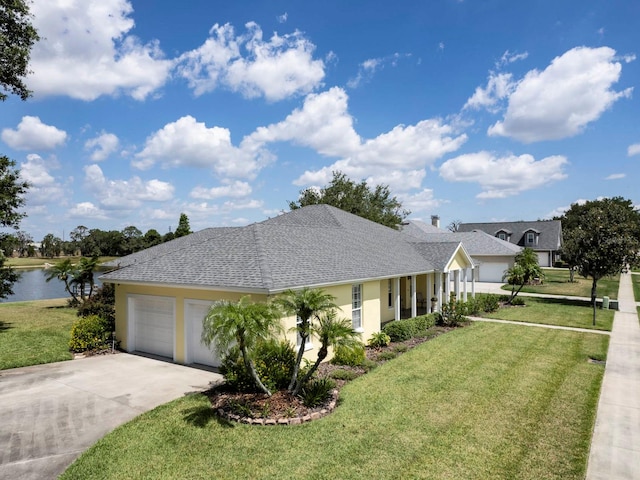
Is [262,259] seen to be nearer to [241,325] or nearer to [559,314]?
[241,325]

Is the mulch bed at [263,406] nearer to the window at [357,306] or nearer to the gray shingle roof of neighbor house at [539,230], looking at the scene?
the window at [357,306]

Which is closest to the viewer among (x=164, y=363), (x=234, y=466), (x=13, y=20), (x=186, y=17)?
(x=234, y=466)

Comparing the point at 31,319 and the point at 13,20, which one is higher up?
the point at 13,20

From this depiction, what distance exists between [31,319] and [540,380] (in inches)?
1050

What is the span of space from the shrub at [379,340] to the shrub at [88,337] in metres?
10.7

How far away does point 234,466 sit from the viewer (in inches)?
275

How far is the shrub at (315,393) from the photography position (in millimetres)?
9586

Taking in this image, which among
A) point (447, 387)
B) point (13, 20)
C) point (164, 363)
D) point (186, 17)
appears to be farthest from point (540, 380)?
point (13, 20)

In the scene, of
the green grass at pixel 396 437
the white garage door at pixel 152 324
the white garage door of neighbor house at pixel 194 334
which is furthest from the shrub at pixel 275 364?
the white garage door at pixel 152 324

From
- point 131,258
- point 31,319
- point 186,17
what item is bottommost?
point 31,319

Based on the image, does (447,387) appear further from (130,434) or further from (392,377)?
(130,434)

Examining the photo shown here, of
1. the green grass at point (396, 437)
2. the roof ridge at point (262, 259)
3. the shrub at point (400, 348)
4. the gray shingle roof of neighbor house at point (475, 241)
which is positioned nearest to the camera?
the green grass at point (396, 437)

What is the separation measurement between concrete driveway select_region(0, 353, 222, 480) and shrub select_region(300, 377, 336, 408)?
3.10 metres

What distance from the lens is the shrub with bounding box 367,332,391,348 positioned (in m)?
15.9
